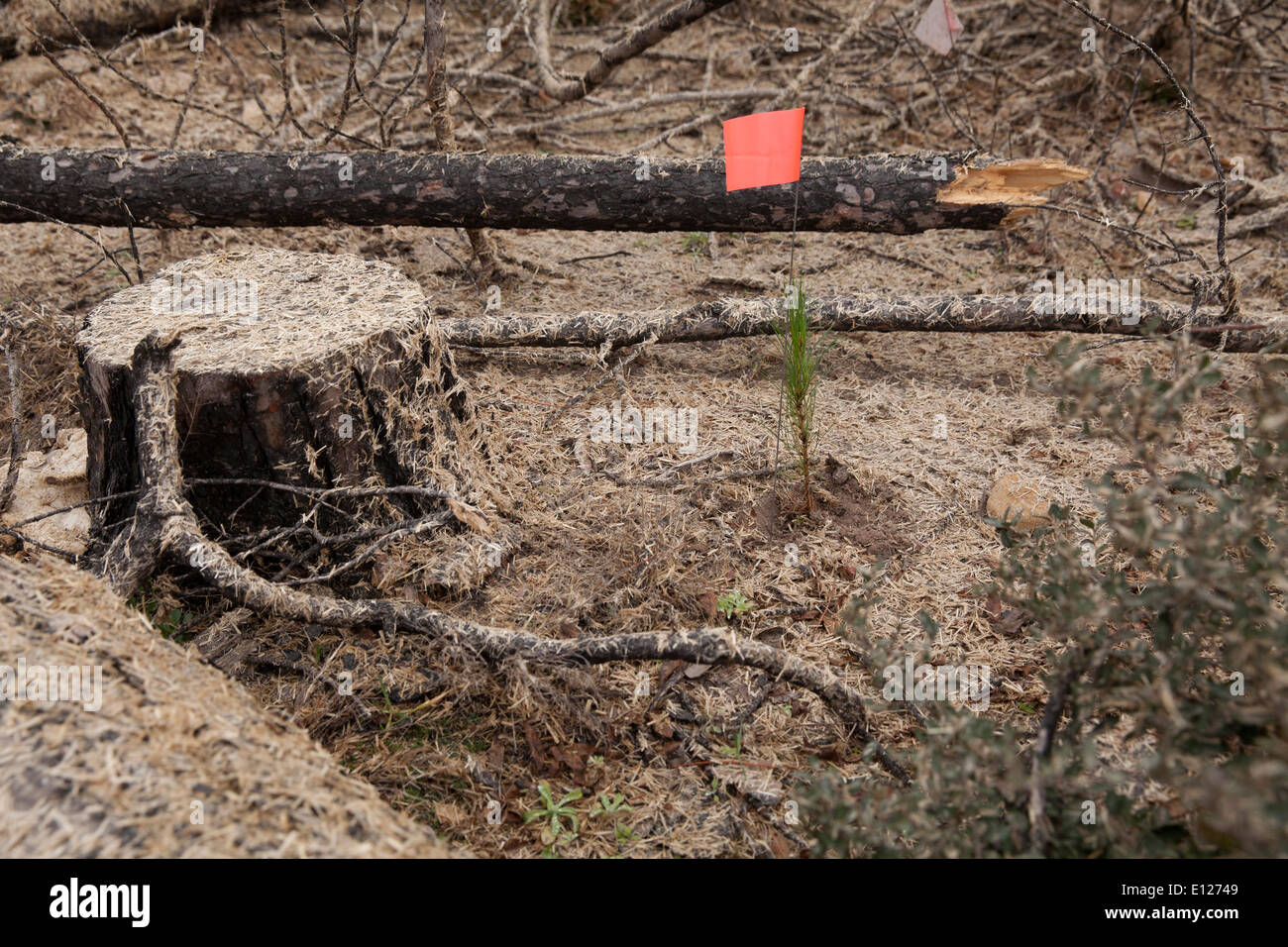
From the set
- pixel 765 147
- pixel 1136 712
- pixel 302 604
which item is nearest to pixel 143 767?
pixel 302 604

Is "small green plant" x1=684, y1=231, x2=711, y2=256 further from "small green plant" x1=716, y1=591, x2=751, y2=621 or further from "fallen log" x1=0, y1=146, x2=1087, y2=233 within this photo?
"small green plant" x1=716, y1=591, x2=751, y2=621

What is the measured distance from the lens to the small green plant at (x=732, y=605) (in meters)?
2.41

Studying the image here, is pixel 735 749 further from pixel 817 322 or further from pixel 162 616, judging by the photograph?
pixel 817 322

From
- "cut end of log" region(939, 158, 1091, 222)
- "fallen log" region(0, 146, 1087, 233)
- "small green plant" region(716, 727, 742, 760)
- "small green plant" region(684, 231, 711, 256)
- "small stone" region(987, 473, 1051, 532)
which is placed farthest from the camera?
"small green plant" region(684, 231, 711, 256)

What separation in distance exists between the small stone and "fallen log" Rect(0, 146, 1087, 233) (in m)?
A: 1.36

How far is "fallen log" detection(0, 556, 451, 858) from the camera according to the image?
121 centimetres

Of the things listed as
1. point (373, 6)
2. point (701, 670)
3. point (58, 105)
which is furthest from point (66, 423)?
point (373, 6)

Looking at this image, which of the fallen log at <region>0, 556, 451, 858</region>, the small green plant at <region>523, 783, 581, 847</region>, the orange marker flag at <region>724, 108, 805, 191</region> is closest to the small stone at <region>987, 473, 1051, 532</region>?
the orange marker flag at <region>724, 108, 805, 191</region>

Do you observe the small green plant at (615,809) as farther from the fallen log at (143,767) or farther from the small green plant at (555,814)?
the fallen log at (143,767)

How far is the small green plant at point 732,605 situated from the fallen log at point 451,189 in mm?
1873

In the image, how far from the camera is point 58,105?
514 centimetres

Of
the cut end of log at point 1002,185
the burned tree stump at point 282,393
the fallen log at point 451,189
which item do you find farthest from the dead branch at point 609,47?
the burned tree stump at point 282,393

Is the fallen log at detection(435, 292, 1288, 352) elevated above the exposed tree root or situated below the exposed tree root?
above
